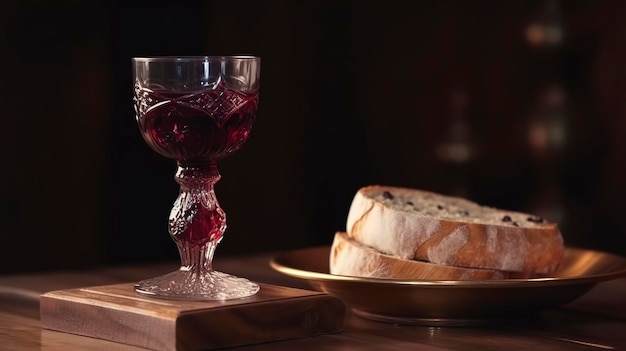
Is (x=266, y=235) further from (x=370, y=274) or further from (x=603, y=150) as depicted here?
(x=370, y=274)

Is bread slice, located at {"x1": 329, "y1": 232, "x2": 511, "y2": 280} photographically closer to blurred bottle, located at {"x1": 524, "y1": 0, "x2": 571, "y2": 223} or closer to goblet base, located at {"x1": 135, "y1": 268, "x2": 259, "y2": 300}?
goblet base, located at {"x1": 135, "y1": 268, "x2": 259, "y2": 300}

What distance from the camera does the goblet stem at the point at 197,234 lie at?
4.25ft

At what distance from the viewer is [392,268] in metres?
1.38

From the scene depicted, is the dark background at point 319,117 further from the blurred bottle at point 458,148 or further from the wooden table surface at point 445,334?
the wooden table surface at point 445,334

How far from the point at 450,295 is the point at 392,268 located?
4.5 inches

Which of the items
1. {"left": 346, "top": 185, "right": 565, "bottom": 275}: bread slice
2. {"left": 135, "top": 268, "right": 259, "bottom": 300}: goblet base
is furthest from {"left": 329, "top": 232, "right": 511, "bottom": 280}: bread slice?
{"left": 135, "top": 268, "right": 259, "bottom": 300}: goblet base

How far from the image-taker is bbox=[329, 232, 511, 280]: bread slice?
4.46 ft

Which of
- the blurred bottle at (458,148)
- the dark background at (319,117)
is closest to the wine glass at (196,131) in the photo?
the dark background at (319,117)

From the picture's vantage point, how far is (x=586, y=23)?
2.30 meters

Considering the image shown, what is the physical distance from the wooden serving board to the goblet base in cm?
2

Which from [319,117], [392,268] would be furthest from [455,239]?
[319,117]

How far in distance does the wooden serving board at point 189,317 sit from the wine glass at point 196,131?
40 millimetres

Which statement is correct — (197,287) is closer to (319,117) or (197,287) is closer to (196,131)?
(196,131)

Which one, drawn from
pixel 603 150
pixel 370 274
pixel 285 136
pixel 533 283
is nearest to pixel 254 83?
pixel 370 274
